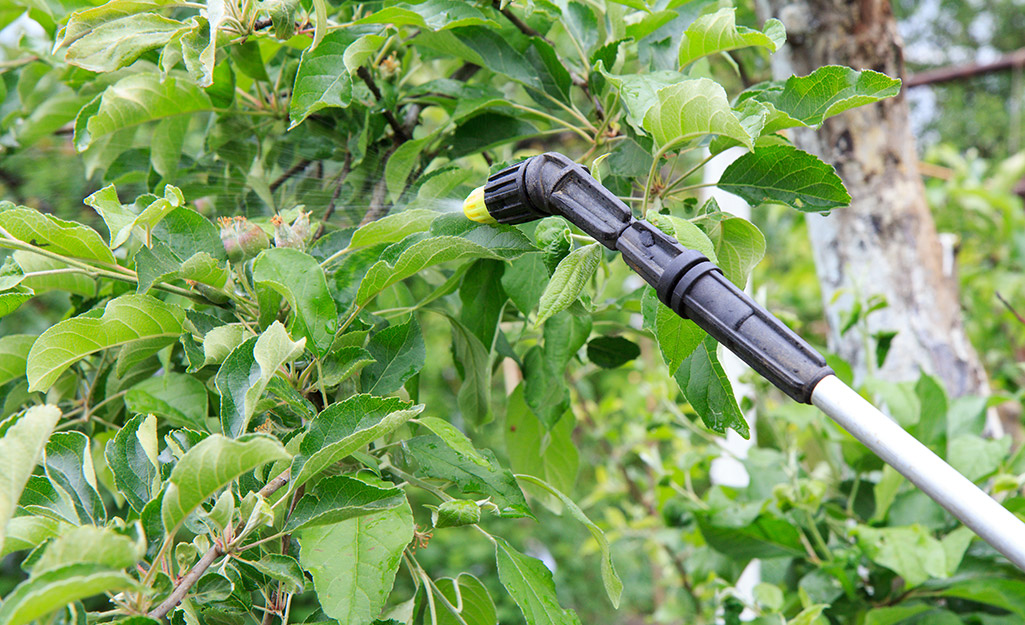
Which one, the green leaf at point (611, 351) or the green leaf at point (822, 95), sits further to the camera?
the green leaf at point (611, 351)

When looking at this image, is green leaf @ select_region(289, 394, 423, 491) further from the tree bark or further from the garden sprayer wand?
the tree bark

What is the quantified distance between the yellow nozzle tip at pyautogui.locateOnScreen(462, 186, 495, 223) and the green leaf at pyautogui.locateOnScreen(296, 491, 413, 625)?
0.23m

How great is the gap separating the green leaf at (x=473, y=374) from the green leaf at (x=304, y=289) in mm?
165

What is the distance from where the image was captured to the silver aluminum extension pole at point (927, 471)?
39 cm

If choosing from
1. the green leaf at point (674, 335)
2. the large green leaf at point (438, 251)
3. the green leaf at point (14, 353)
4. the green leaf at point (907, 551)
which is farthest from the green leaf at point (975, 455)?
the green leaf at point (14, 353)

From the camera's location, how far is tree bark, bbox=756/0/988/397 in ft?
3.51

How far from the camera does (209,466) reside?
1.26ft

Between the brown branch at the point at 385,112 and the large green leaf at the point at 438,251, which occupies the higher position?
the brown branch at the point at 385,112

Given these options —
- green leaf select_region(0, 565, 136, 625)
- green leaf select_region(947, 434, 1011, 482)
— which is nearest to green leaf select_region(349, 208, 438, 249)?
green leaf select_region(0, 565, 136, 625)

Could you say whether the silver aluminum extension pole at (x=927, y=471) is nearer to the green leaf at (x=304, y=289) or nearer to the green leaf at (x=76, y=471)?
the green leaf at (x=304, y=289)

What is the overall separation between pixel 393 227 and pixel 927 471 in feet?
1.33

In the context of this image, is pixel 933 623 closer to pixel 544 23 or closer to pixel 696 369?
pixel 696 369

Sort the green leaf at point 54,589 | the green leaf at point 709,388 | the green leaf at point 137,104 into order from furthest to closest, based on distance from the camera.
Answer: the green leaf at point 137,104 → the green leaf at point 709,388 → the green leaf at point 54,589

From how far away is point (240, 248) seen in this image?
0.58 metres
